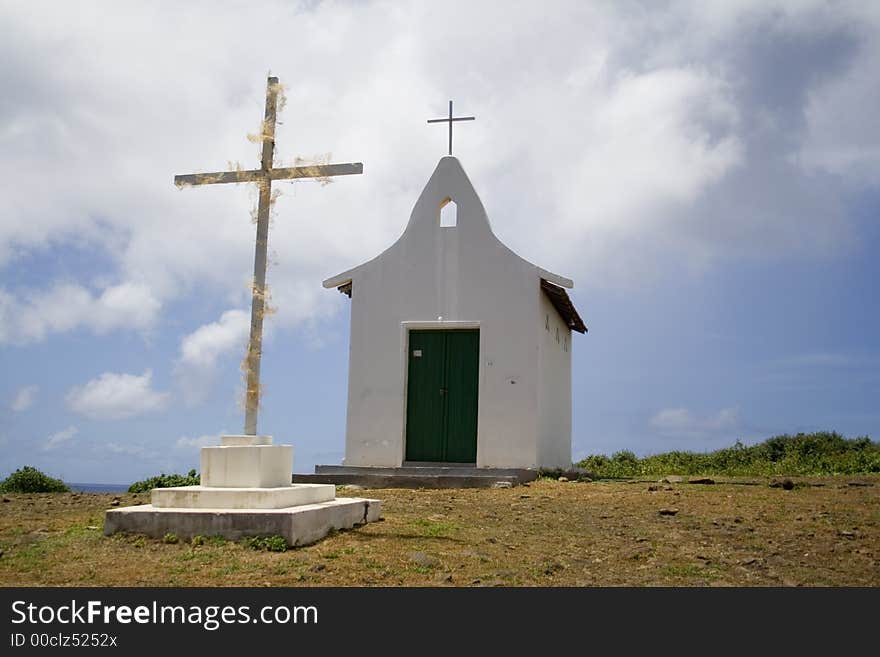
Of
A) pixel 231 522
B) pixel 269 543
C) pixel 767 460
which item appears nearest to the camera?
pixel 269 543

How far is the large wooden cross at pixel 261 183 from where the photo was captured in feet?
32.6

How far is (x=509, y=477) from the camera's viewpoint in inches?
578

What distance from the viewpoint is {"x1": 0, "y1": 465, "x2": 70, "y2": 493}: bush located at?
15.8 metres

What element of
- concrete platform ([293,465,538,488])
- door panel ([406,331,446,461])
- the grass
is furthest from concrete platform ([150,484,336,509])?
the grass

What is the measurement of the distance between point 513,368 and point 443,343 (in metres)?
1.44

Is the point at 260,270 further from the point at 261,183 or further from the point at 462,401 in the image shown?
the point at 462,401

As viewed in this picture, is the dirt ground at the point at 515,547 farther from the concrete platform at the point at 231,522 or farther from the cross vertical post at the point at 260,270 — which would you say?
the cross vertical post at the point at 260,270

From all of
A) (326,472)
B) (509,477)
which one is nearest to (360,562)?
(509,477)

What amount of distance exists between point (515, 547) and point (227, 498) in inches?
118

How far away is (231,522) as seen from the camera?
28.6ft

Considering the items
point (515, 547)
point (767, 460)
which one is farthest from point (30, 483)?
point (767, 460)

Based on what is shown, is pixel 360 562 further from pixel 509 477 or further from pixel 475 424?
pixel 475 424

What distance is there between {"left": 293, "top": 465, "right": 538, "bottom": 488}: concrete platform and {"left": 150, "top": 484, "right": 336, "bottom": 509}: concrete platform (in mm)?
5412
